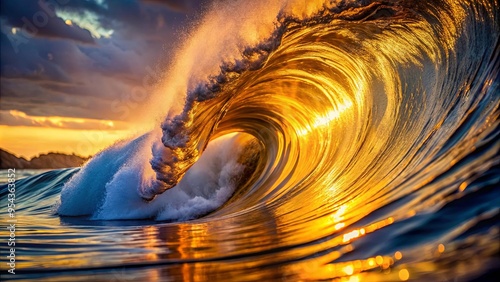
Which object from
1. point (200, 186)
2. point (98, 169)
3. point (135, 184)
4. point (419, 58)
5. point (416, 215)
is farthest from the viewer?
point (200, 186)

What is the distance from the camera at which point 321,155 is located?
338 inches

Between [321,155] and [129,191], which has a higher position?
[321,155]

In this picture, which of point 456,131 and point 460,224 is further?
point 456,131

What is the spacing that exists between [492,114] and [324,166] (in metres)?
4.20

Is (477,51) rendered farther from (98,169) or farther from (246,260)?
(98,169)

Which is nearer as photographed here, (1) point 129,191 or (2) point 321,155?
(2) point 321,155

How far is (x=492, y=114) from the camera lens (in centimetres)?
389

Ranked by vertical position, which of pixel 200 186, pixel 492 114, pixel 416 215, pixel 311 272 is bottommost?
pixel 311 272

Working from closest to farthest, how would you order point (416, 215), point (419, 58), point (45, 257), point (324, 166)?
1. point (416, 215)
2. point (45, 257)
3. point (419, 58)
4. point (324, 166)

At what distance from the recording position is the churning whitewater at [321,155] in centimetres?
287

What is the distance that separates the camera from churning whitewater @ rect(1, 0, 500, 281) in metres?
2.87

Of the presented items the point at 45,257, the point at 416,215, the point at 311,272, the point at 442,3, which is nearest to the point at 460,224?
the point at 416,215

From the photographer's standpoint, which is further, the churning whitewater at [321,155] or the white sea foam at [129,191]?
the white sea foam at [129,191]

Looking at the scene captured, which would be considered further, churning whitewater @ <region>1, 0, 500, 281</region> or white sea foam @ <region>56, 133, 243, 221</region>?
white sea foam @ <region>56, 133, 243, 221</region>
